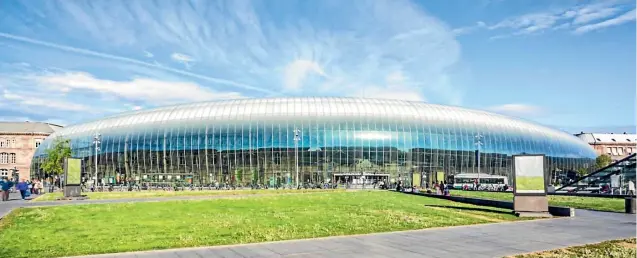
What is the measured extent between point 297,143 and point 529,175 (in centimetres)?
6502

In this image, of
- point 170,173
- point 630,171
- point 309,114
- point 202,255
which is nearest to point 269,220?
point 202,255

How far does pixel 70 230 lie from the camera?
18.3m

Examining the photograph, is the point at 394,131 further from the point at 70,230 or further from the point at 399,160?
the point at 70,230

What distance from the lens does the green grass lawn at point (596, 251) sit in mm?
11852

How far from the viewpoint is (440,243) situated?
46.5ft

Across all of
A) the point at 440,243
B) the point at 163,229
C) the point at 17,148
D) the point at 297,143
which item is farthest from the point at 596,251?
the point at 17,148

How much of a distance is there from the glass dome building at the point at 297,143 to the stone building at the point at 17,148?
60.9m

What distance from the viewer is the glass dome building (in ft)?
299

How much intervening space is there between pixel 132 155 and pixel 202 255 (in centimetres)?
9250

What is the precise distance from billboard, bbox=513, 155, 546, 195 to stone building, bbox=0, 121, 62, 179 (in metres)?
161

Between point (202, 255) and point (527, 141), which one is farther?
point (527, 141)

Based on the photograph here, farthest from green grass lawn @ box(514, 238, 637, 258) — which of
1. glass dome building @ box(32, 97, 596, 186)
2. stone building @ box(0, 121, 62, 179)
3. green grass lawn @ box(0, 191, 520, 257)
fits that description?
stone building @ box(0, 121, 62, 179)

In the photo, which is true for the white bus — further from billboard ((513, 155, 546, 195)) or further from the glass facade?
billboard ((513, 155, 546, 195))

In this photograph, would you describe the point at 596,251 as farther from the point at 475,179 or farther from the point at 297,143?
the point at 475,179
